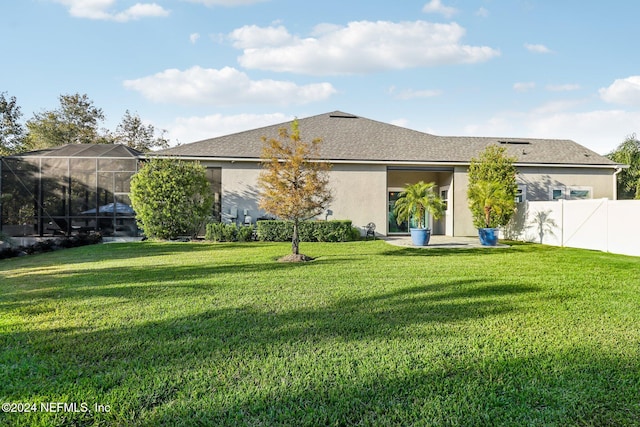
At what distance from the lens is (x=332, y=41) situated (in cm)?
1731

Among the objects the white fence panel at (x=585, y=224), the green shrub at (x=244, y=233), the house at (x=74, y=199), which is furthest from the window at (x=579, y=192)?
the house at (x=74, y=199)

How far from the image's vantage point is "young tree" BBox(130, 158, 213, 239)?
52.1ft

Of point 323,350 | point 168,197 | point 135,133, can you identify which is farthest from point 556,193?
point 135,133

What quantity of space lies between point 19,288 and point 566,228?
17001mm

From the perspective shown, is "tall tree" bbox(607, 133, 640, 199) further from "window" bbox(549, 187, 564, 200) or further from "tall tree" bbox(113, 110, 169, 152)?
"tall tree" bbox(113, 110, 169, 152)

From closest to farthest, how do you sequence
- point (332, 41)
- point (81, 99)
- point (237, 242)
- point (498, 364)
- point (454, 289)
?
point (498, 364)
point (454, 289)
point (237, 242)
point (332, 41)
point (81, 99)

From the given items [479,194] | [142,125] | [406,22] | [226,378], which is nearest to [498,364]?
[226,378]

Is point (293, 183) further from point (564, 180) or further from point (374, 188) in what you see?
point (564, 180)

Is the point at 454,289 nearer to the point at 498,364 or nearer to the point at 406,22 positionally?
the point at 498,364

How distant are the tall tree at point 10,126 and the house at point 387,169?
25.8 metres

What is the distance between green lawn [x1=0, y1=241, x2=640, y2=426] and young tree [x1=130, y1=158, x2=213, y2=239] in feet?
28.0

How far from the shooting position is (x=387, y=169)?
19.5 metres

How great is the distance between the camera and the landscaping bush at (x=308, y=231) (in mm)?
16391

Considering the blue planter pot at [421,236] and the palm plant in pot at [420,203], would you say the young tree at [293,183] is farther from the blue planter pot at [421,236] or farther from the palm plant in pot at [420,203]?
the blue planter pot at [421,236]
